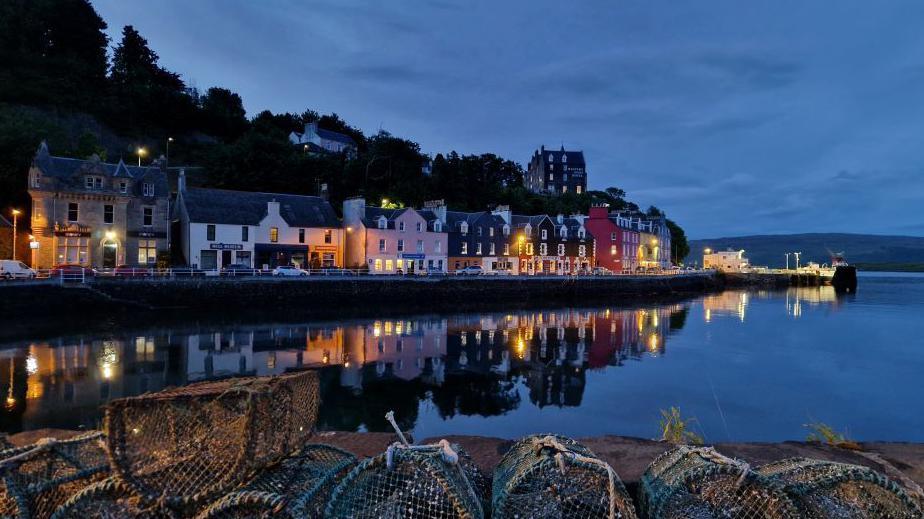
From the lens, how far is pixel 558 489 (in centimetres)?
Answer: 432

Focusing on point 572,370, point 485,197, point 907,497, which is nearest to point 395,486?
point 907,497

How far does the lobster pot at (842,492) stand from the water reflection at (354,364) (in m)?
10.2

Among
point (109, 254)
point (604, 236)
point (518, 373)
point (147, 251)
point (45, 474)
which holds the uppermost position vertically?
point (604, 236)

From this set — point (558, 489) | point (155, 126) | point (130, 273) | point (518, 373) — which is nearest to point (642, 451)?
point (558, 489)

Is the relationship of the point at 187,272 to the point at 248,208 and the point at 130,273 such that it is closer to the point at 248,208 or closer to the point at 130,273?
the point at 130,273

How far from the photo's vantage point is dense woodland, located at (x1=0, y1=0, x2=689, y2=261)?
199 feet

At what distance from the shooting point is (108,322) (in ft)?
92.9

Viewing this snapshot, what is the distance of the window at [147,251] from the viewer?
4003 centimetres

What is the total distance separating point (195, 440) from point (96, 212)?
4224cm

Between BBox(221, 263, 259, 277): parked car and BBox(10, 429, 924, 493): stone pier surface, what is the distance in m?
33.6

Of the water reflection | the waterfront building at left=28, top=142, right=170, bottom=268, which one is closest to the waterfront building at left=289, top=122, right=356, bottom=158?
the waterfront building at left=28, top=142, right=170, bottom=268

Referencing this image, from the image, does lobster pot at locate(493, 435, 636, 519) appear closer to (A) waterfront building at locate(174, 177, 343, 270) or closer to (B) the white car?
(B) the white car

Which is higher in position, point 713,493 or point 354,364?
point 713,493

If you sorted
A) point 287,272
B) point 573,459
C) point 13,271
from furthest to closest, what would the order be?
point 287,272, point 13,271, point 573,459
